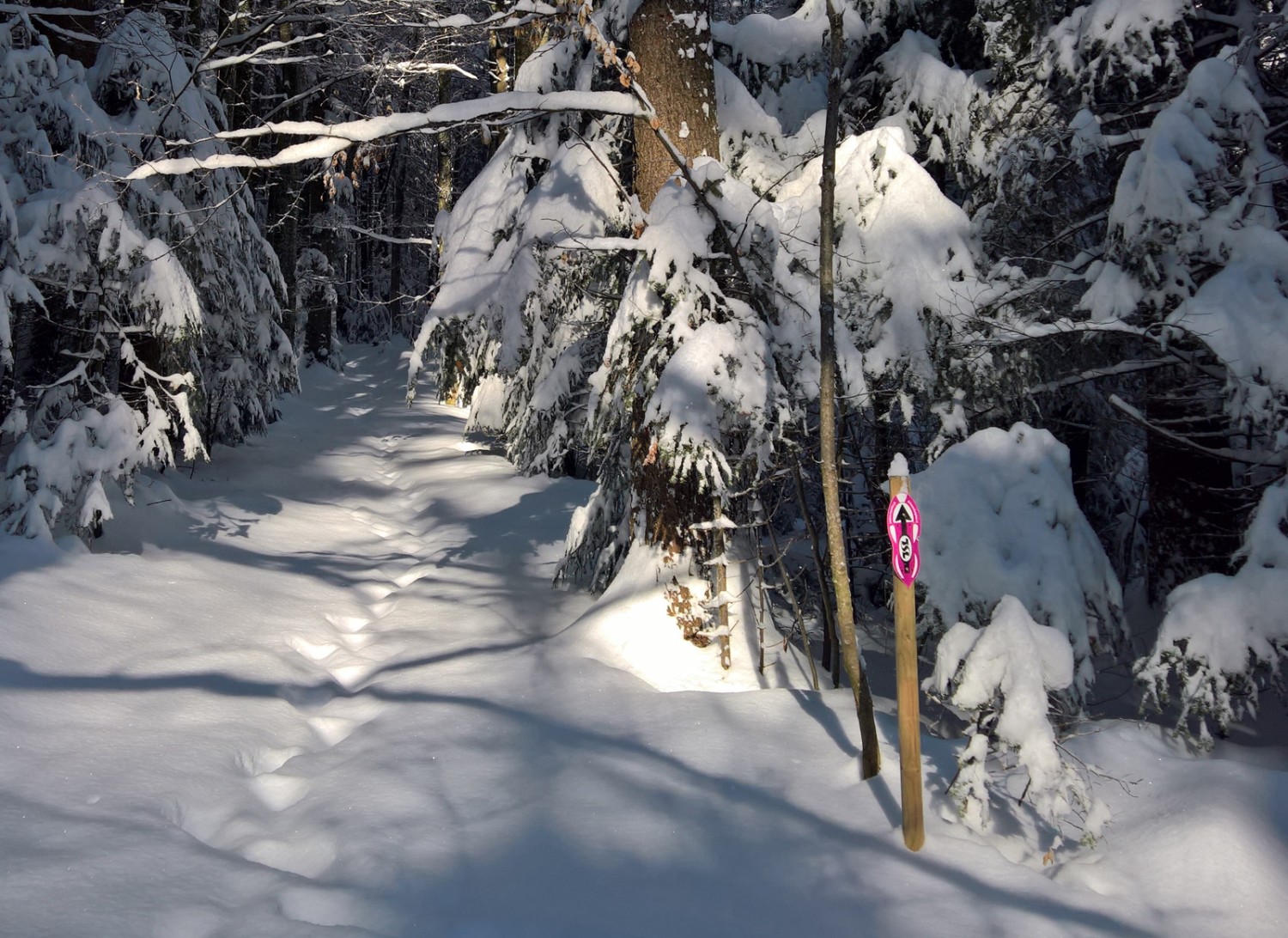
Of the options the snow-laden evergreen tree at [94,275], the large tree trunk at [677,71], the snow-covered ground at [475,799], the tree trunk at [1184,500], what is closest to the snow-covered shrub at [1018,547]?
the snow-covered ground at [475,799]

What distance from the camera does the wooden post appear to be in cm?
372

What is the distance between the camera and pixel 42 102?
8125 millimetres

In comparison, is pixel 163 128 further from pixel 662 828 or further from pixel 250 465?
pixel 662 828

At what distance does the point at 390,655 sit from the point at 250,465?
7309mm

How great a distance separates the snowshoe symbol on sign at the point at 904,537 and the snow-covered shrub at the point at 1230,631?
237cm

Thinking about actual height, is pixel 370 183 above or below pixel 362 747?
above

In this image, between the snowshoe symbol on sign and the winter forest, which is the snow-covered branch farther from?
the snowshoe symbol on sign

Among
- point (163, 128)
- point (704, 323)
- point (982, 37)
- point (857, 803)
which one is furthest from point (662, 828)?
point (163, 128)

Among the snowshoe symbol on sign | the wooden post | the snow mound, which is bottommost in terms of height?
the snow mound

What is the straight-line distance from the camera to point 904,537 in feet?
12.3

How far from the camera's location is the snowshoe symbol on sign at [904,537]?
374cm

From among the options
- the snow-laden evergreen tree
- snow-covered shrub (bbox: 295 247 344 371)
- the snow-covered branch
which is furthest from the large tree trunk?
snow-covered shrub (bbox: 295 247 344 371)

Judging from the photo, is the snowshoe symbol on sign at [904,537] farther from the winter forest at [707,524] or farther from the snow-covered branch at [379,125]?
the snow-covered branch at [379,125]

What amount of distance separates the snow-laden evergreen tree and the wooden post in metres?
5.28
